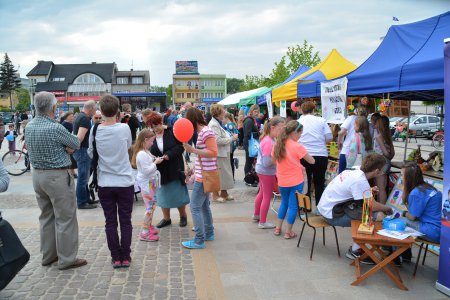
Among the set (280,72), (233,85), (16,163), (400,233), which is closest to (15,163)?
(16,163)

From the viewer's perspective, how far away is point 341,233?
5.42 meters

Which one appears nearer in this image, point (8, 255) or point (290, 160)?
point (8, 255)

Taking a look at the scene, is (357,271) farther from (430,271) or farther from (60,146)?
(60,146)

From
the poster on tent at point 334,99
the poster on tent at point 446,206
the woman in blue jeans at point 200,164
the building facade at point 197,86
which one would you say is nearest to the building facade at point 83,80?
the building facade at point 197,86

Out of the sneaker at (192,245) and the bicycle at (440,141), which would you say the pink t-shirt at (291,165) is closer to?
the sneaker at (192,245)

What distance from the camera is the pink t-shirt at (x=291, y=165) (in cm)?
495

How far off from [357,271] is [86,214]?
182 inches

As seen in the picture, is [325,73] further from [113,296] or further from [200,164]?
[113,296]

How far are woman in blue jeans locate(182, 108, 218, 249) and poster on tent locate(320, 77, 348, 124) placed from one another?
2962 mm

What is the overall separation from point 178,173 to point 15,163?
8754 millimetres

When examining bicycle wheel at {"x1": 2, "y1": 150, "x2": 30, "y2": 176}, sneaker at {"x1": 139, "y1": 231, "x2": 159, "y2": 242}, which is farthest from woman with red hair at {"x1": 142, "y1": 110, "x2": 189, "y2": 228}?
bicycle wheel at {"x1": 2, "y1": 150, "x2": 30, "y2": 176}

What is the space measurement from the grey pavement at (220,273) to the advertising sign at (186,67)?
9521 centimetres

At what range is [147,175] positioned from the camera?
4.89m

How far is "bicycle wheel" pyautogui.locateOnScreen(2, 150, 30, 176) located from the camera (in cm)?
1067
